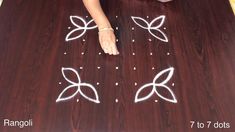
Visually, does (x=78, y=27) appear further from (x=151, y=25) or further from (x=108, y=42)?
(x=151, y=25)

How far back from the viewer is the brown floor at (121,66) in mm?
889

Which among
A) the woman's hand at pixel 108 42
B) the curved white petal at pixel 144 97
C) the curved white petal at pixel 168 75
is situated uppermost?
the woman's hand at pixel 108 42

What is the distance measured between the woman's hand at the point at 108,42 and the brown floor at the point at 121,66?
0.02 meters

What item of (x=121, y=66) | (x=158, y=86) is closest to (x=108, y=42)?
(x=121, y=66)

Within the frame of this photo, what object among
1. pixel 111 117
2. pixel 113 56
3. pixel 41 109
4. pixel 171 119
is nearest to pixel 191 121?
pixel 171 119

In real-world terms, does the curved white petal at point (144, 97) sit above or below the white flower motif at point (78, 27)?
below

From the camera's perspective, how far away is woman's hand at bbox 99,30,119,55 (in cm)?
106

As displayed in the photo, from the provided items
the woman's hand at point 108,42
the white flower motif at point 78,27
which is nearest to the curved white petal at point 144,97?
the woman's hand at point 108,42

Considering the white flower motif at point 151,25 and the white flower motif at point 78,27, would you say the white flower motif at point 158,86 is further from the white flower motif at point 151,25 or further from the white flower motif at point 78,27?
the white flower motif at point 78,27

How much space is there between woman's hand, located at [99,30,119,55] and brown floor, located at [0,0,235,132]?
0.08 feet

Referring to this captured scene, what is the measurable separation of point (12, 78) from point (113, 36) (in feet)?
1.30

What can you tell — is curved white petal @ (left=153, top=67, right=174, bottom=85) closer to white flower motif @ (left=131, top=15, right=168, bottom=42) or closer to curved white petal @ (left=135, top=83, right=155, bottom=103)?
curved white petal @ (left=135, top=83, right=155, bottom=103)

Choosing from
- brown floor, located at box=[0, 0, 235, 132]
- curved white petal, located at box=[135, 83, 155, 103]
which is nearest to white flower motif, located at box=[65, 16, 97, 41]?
brown floor, located at box=[0, 0, 235, 132]

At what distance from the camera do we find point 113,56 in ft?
3.46
